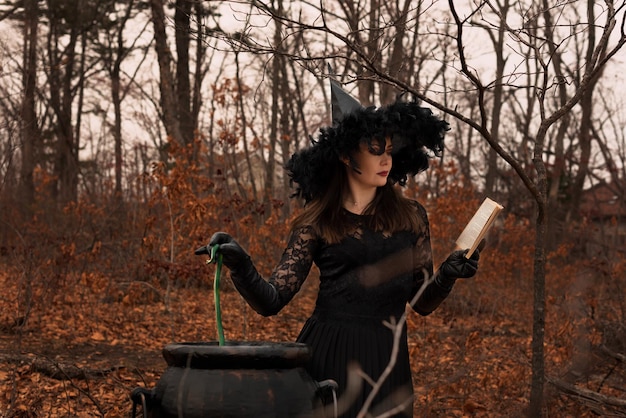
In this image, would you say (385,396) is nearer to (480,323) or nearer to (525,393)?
(525,393)

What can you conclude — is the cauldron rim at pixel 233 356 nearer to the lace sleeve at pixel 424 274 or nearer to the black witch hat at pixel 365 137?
the lace sleeve at pixel 424 274

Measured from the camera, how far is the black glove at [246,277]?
8.16 ft

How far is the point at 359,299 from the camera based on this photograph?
3010 millimetres

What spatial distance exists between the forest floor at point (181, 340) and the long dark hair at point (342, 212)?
26.5 inches

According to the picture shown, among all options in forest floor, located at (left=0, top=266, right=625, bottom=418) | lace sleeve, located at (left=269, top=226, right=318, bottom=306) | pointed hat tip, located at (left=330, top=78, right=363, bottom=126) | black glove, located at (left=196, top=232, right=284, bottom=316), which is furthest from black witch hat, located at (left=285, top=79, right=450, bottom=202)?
forest floor, located at (left=0, top=266, right=625, bottom=418)

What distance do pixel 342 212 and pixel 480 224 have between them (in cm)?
57

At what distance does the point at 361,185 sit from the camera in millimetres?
3215

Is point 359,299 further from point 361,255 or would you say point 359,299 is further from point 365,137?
point 365,137

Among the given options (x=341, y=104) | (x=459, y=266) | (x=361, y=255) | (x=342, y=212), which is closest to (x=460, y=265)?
(x=459, y=266)

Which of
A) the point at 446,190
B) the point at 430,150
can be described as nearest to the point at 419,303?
the point at 430,150

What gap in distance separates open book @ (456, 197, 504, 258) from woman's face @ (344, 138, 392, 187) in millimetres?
411

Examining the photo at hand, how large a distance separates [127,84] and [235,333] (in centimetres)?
1669

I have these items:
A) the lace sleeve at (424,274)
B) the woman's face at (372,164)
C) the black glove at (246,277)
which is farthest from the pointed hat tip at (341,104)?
the black glove at (246,277)

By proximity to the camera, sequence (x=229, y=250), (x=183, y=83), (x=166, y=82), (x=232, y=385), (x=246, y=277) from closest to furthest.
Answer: (x=232, y=385) → (x=229, y=250) → (x=246, y=277) → (x=166, y=82) → (x=183, y=83)
